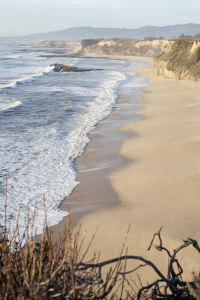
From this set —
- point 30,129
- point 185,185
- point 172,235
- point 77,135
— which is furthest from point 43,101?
point 172,235

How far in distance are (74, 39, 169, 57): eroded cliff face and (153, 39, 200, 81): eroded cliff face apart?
45.1 m

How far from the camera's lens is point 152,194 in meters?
6.23

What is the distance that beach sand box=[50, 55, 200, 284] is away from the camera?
4.50 metres

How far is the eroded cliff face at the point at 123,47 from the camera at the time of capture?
78.8 metres

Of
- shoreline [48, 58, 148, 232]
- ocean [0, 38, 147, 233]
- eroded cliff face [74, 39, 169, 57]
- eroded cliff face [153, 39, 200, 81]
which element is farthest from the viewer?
eroded cliff face [74, 39, 169, 57]

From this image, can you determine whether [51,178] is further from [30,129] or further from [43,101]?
[43,101]

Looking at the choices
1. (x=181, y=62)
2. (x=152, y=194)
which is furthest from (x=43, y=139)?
(x=181, y=62)

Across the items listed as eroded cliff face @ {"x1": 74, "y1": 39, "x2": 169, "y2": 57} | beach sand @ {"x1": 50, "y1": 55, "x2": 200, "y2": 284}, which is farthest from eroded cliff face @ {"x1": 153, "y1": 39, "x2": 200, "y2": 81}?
eroded cliff face @ {"x1": 74, "y1": 39, "x2": 169, "y2": 57}

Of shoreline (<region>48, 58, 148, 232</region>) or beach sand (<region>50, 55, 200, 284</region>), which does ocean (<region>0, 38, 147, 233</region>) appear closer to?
shoreline (<region>48, 58, 148, 232</region>)

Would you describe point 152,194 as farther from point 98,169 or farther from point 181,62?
point 181,62

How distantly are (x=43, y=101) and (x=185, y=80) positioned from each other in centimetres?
1364

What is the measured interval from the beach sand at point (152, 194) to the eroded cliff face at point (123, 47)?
69.3 metres

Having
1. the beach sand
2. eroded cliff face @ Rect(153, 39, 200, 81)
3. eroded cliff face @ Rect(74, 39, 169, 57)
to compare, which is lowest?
the beach sand

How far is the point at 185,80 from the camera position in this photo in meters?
25.8
